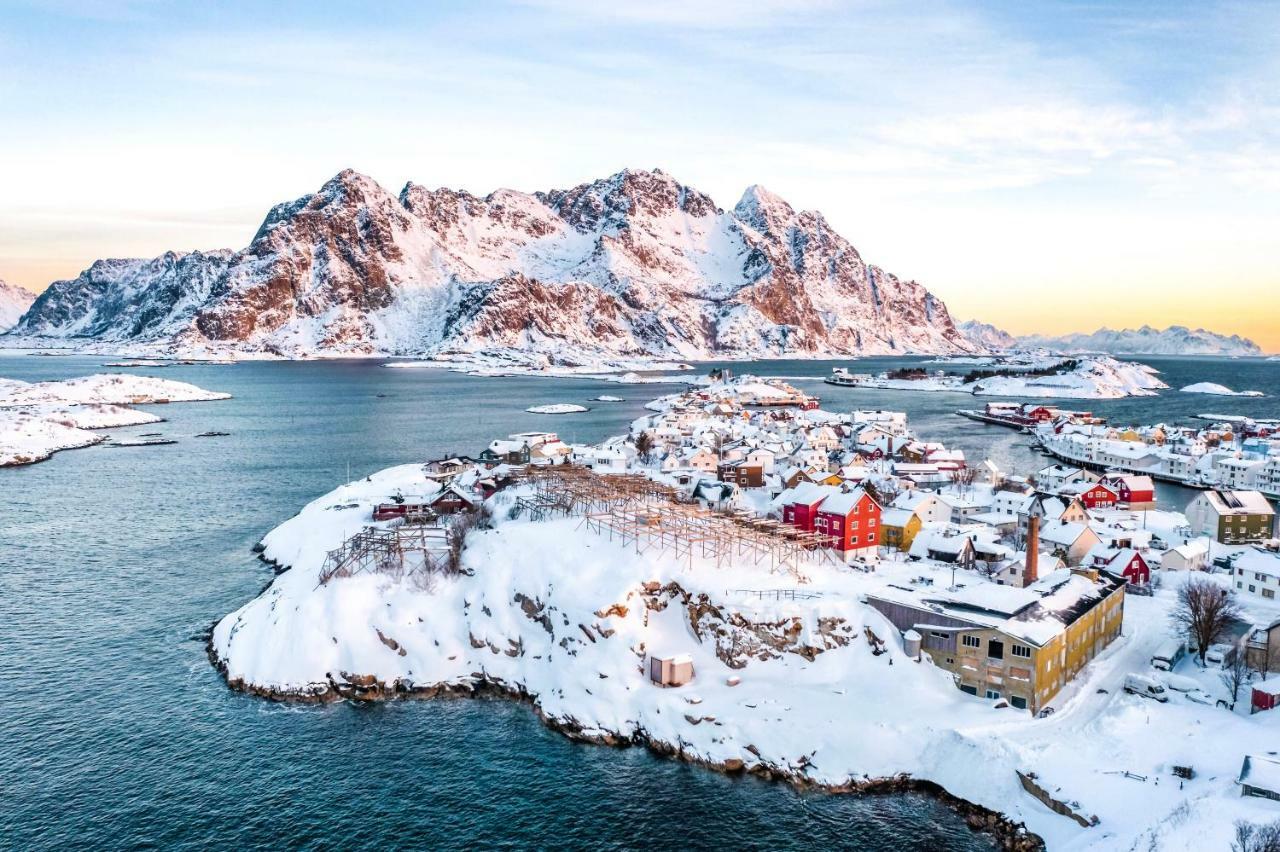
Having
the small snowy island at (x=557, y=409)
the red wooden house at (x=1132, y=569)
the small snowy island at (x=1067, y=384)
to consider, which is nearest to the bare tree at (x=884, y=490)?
the red wooden house at (x=1132, y=569)

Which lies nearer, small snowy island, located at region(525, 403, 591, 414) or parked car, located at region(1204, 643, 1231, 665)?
parked car, located at region(1204, 643, 1231, 665)

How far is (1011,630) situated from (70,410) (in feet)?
396

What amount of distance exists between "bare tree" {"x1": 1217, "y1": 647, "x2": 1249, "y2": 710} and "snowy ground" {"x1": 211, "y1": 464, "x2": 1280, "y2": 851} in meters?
0.72

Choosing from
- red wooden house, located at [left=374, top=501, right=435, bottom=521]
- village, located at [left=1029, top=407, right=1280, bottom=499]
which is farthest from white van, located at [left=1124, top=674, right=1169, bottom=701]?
village, located at [left=1029, top=407, right=1280, bottom=499]

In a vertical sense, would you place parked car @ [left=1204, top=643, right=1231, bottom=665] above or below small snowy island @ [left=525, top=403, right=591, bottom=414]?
below

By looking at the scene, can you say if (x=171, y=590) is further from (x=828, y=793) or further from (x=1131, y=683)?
(x=1131, y=683)

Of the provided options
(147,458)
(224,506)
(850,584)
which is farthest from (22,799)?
(147,458)

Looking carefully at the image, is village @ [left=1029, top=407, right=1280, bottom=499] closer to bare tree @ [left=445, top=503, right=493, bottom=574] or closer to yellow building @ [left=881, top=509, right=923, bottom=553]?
yellow building @ [left=881, top=509, right=923, bottom=553]

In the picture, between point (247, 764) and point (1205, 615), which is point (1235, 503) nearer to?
point (1205, 615)

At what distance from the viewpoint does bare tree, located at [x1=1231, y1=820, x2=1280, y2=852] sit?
1970cm

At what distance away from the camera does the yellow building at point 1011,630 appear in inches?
1133

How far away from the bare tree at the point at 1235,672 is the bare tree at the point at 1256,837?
29.5ft

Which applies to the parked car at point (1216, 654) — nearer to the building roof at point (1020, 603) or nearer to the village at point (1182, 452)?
the building roof at point (1020, 603)

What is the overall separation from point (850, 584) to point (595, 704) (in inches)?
485
